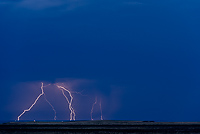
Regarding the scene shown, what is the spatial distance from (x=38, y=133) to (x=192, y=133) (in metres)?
3.01

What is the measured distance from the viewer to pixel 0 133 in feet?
17.9

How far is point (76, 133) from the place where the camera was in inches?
208

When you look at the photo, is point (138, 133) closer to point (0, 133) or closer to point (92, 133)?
point (92, 133)

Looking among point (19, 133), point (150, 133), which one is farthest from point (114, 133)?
point (19, 133)

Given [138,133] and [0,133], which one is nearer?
[138,133]

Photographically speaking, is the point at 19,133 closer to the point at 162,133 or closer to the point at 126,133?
the point at 126,133

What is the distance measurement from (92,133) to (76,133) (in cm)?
37

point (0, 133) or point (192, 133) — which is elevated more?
point (0, 133)

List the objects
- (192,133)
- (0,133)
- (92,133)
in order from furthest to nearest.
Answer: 1. (0,133)
2. (92,133)
3. (192,133)

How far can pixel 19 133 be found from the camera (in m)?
5.44

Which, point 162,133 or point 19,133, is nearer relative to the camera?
point 162,133

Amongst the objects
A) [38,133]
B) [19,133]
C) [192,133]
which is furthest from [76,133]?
[192,133]

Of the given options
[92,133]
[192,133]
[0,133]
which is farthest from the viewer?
[0,133]

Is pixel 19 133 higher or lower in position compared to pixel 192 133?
higher
